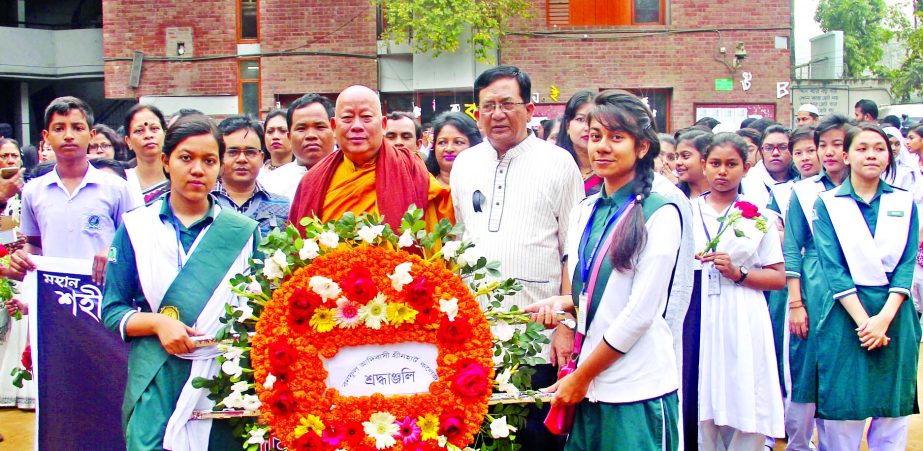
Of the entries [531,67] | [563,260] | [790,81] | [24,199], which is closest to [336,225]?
[563,260]

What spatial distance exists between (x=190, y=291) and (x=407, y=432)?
0.96m

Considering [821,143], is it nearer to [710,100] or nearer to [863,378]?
[863,378]

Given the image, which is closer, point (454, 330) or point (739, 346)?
point (454, 330)

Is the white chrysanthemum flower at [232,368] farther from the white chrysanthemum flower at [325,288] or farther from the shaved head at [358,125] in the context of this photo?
the shaved head at [358,125]

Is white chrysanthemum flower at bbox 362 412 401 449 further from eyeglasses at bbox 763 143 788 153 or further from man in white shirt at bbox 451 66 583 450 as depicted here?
eyeglasses at bbox 763 143 788 153

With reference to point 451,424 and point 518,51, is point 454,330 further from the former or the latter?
point 518,51

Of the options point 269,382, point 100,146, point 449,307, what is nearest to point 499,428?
point 449,307

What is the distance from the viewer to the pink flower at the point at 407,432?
296 centimetres

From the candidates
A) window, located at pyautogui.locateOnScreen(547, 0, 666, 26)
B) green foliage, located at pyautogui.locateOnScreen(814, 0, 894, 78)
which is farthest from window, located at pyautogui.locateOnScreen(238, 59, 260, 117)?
green foliage, located at pyautogui.locateOnScreen(814, 0, 894, 78)

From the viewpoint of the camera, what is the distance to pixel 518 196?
392 centimetres

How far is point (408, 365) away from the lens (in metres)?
3.04

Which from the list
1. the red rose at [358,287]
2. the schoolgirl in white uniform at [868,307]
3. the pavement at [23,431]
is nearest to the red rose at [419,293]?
the red rose at [358,287]

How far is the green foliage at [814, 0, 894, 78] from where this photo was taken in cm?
3662

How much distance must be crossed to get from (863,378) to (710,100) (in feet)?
37.7
